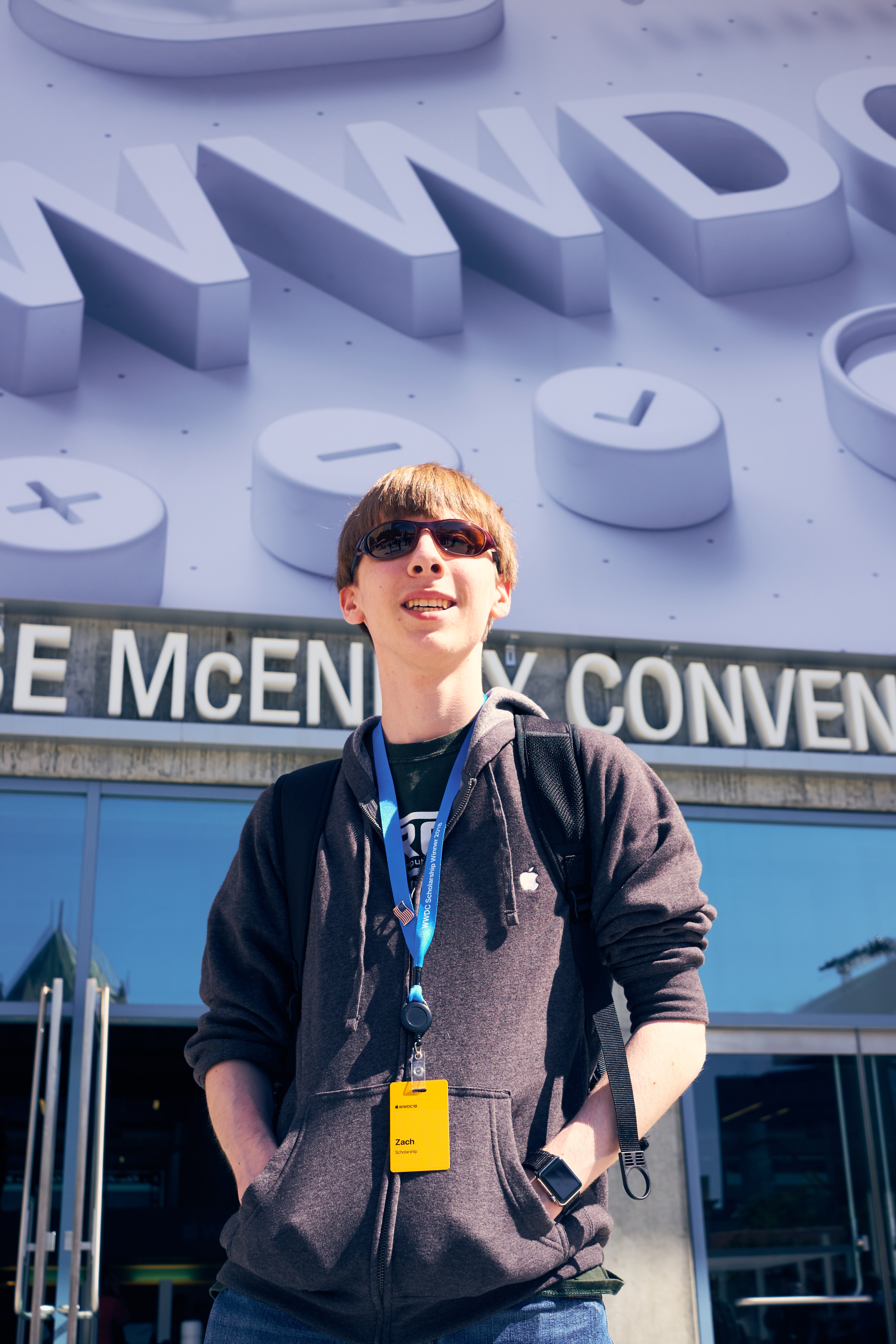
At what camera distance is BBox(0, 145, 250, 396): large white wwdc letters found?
5.58 metres

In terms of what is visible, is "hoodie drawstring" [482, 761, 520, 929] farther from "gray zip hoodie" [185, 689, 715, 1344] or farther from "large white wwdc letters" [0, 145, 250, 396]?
"large white wwdc letters" [0, 145, 250, 396]

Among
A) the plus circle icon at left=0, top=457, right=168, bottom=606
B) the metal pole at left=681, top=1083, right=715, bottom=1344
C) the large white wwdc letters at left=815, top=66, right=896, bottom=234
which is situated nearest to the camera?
the metal pole at left=681, top=1083, right=715, bottom=1344

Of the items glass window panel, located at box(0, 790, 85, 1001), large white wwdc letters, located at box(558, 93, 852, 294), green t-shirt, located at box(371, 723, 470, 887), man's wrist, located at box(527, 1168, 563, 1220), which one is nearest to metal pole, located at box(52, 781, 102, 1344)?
glass window panel, located at box(0, 790, 85, 1001)

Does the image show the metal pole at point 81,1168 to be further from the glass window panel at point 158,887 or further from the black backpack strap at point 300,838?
the black backpack strap at point 300,838

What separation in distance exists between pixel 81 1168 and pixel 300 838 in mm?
3630

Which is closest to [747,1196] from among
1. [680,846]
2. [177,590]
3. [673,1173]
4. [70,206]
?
[673,1173]

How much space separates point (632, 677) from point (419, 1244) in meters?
4.39

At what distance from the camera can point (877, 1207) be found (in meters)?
5.07

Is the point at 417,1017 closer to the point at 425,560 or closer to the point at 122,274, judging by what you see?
the point at 425,560

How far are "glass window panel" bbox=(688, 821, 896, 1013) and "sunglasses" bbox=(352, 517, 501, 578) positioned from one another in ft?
13.4

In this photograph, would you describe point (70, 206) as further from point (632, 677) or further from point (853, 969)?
point (853, 969)

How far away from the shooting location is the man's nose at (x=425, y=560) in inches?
59.7

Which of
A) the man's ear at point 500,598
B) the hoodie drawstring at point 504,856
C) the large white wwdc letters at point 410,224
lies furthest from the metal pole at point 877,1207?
the hoodie drawstring at point 504,856

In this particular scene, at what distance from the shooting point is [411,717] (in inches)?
61.3
